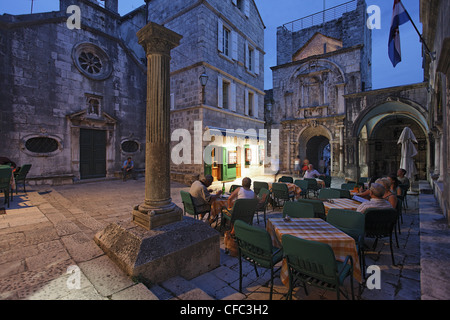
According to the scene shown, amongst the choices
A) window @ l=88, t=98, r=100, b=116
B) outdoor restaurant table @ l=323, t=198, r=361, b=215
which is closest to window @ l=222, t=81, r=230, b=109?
window @ l=88, t=98, r=100, b=116

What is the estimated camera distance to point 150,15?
1375 cm

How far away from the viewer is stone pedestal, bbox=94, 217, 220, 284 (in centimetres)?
271

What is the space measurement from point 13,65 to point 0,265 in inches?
385

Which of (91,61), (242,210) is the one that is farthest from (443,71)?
(91,61)

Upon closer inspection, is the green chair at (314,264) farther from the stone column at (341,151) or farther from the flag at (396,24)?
the stone column at (341,151)

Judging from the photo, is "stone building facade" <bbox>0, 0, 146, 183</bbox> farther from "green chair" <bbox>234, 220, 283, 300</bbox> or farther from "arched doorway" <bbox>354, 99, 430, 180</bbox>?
"arched doorway" <bbox>354, 99, 430, 180</bbox>

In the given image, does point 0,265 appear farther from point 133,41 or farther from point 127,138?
point 133,41

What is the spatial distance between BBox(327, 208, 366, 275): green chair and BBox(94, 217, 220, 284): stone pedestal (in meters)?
1.92

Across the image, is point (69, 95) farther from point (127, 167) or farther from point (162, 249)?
point (162, 249)

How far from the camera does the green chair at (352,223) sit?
317cm

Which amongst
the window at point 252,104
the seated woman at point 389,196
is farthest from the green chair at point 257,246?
the window at point 252,104

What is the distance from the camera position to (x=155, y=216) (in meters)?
3.33

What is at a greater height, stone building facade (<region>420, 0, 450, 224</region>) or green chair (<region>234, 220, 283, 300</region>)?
stone building facade (<region>420, 0, 450, 224</region>)
